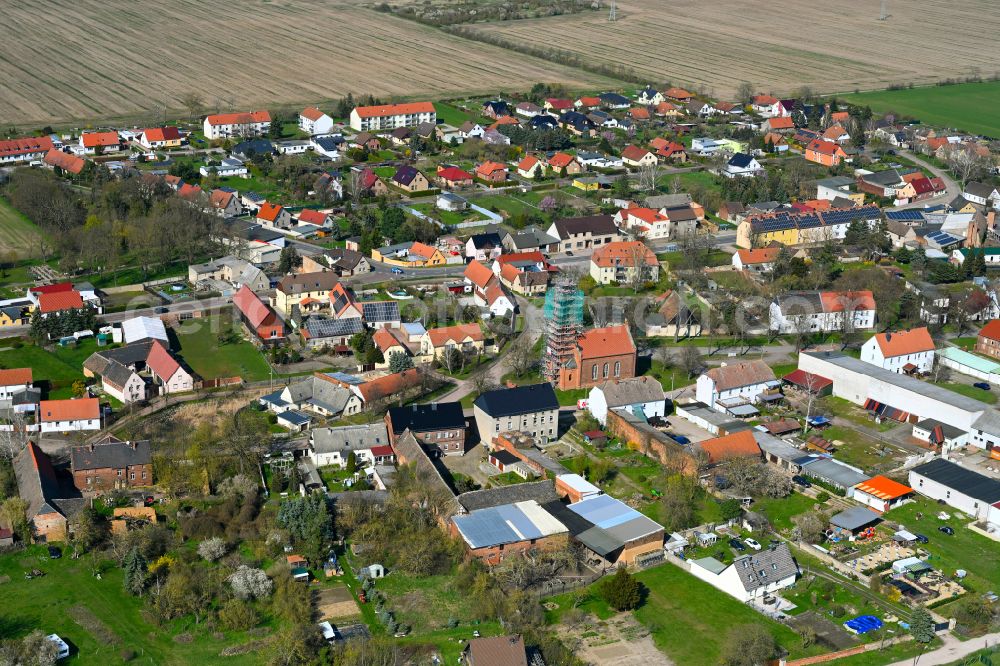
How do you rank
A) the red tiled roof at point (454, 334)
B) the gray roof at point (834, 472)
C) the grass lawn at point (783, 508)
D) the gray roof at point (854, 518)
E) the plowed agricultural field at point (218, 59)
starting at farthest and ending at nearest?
the plowed agricultural field at point (218, 59), the red tiled roof at point (454, 334), the gray roof at point (834, 472), the grass lawn at point (783, 508), the gray roof at point (854, 518)

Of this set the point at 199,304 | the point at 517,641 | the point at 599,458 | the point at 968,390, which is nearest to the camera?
the point at 517,641

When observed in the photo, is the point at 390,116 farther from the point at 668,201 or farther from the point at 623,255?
the point at 623,255

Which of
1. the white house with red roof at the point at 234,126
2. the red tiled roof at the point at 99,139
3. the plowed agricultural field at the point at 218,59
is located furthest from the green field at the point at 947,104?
the red tiled roof at the point at 99,139

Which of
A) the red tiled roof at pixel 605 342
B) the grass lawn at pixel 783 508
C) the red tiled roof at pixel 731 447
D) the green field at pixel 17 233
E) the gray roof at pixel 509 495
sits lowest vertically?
the green field at pixel 17 233

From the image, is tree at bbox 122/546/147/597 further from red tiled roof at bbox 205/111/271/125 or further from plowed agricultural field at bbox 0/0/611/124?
plowed agricultural field at bbox 0/0/611/124

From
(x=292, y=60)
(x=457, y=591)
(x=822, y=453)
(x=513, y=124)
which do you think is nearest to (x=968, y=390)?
(x=822, y=453)

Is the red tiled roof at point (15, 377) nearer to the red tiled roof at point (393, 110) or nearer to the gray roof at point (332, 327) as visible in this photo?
the gray roof at point (332, 327)

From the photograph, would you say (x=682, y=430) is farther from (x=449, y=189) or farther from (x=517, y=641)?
(x=449, y=189)
